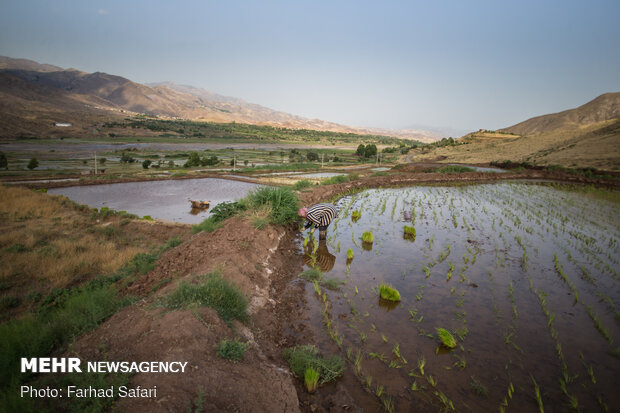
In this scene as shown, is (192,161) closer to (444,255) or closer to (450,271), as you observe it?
→ (444,255)

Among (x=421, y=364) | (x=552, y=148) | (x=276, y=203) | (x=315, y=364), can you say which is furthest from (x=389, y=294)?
(x=552, y=148)

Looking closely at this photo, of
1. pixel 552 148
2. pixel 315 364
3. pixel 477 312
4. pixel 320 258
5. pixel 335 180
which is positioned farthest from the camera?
pixel 552 148

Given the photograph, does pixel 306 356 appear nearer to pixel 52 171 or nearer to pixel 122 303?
pixel 122 303

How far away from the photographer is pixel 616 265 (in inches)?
298

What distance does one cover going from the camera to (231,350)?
134 inches

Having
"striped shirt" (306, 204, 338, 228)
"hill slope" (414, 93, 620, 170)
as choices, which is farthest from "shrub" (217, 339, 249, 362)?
"hill slope" (414, 93, 620, 170)

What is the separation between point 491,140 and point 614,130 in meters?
18.4

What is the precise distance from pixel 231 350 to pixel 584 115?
110243mm

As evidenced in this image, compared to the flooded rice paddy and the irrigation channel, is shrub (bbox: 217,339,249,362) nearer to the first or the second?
the irrigation channel

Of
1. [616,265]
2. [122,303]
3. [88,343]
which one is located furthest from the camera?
[616,265]

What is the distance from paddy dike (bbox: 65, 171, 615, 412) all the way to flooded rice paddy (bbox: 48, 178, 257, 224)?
666cm

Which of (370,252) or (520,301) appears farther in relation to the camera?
(370,252)

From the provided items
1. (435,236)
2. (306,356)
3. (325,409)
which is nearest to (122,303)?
(306,356)

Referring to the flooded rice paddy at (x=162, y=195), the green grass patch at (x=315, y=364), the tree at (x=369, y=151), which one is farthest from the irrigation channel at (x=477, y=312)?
the tree at (x=369, y=151)
